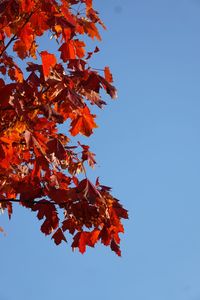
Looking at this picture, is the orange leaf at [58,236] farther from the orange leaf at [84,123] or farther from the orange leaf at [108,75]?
the orange leaf at [108,75]

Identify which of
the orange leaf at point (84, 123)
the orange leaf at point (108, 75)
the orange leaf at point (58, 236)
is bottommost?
the orange leaf at point (58, 236)

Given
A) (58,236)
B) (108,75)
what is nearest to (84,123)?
(108,75)

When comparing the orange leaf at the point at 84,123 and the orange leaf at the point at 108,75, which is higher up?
the orange leaf at the point at 108,75

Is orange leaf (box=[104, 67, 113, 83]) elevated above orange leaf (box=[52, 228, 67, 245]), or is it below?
above

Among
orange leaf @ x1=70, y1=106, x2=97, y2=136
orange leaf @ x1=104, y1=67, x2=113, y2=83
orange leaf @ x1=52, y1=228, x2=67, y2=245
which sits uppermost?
orange leaf @ x1=104, y1=67, x2=113, y2=83

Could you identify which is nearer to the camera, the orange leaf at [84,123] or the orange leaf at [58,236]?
the orange leaf at [84,123]

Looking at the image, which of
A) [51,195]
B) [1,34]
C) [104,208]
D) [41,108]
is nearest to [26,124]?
→ [41,108]

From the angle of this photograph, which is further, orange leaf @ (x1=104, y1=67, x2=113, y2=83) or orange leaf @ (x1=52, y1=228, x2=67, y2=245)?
orange leaf @ (x1=52, y1=228, x2=67, y2=245)

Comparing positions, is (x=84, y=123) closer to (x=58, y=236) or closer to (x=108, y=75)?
(x=108, y=75)

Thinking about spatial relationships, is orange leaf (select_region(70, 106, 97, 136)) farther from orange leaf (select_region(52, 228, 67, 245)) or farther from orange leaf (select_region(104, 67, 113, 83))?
orange leaf (select_region(52, 228, 67, 245))

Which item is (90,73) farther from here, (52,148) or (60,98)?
(52,148)

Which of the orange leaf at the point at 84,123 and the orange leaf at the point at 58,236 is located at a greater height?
the orange leaf at the point at 84,123

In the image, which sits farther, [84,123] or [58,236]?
[58,236]

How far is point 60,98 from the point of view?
389 cm
